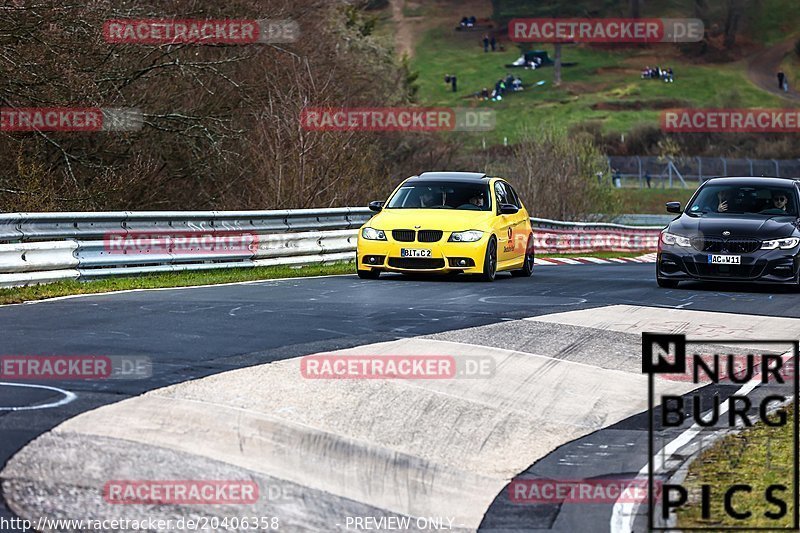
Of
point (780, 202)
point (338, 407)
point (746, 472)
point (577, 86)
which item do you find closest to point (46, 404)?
point (338, 407)

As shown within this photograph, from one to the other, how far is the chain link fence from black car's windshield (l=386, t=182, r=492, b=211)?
62113 millimetres

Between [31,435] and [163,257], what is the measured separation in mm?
11929

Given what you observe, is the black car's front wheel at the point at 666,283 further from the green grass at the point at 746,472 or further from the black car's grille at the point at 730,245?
the green grass at the point at 746,472

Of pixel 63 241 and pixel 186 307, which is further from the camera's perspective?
pixel 63 241

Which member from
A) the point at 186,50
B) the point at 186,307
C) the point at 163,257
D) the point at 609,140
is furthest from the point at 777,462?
the point at 609,140

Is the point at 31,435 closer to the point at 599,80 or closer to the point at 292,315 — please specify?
the point at 292,315

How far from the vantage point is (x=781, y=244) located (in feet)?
62.4

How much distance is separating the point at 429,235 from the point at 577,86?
117m

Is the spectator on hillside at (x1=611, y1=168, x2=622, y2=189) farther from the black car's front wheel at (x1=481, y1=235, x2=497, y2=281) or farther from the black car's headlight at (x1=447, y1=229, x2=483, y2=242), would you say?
the black car's headlight at (x1=447, y1=229, x2=483, y2=242)

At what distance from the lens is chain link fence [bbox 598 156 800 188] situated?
84812mm

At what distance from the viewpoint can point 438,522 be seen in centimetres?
707

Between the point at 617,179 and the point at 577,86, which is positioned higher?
the point at 577,86

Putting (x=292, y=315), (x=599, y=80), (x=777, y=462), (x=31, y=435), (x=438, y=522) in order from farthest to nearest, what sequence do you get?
(x=599, y=80) < (x=292, y=315) < (x=777, y=462) < (x=31, y=435) < (x=438, y=522)

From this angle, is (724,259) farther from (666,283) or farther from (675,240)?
(666,283)
